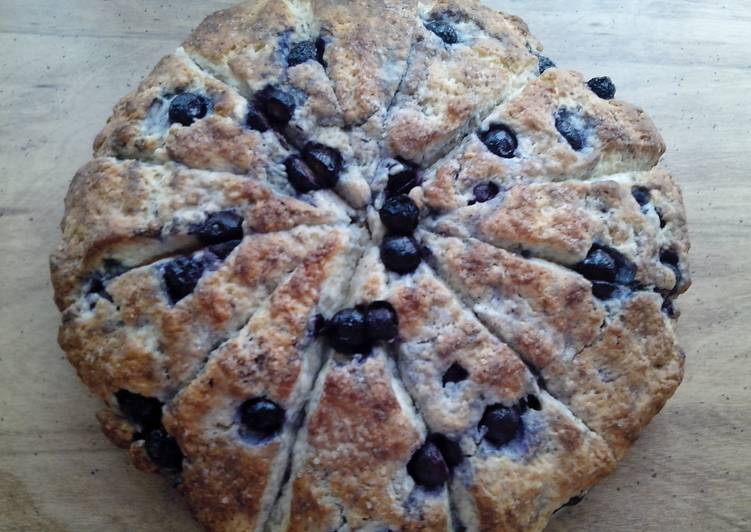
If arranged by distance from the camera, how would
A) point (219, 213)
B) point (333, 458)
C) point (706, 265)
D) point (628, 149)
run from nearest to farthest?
point (333, 458), point (219, 213), point (628, 149), point (706, 265)

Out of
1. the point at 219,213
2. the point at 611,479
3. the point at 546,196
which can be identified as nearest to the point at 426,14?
the point at 546,196

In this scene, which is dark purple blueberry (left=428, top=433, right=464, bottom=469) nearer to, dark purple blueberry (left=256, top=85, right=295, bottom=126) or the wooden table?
the wooden table

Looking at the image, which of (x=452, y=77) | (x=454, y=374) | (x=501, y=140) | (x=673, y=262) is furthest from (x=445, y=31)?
(x=454, y=374)

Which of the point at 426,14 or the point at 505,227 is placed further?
the point at 426,14

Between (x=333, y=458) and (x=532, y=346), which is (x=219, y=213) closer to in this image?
(x=333, y=458)

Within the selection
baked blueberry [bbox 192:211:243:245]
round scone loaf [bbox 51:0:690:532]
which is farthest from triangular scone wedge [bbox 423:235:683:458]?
baked blueberry [bbox 192:211:243:245]

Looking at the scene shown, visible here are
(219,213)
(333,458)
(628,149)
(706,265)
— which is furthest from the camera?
(706,265)

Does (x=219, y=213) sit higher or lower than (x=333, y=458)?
higher
